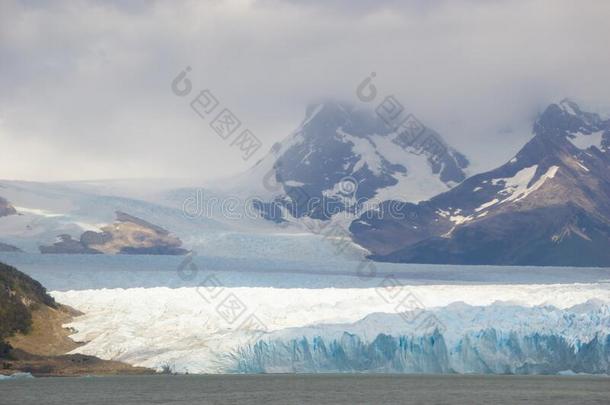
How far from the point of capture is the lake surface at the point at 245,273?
74312mm

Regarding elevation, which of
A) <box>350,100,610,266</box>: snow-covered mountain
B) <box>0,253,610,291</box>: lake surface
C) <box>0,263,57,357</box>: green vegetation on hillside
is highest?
<box>350,100,610,266</box>: snow-covered mountain

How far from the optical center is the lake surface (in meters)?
74.3

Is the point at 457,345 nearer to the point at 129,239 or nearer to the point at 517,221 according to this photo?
the point at 129,239

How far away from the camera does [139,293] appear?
65.9m

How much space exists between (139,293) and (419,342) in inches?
663

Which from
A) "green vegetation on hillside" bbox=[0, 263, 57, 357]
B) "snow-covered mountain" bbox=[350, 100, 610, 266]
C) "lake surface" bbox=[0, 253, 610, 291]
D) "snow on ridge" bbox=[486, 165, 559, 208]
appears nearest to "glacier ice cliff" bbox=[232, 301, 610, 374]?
"green vegetation on hillside" bbox=[0, 263, 57, 357]

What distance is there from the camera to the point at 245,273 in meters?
79.8

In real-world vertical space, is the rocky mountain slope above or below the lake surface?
below

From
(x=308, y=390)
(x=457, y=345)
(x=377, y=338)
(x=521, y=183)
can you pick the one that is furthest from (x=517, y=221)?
(x=308, y=390)

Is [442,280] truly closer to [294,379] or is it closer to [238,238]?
[238,238]

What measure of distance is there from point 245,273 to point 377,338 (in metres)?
24.6

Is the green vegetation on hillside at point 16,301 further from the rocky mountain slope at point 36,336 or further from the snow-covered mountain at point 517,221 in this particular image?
the snow-covered mountain at point 517,221

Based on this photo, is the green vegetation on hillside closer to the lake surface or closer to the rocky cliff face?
the lake surface

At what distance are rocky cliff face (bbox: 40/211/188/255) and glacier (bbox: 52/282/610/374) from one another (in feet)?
179
